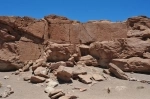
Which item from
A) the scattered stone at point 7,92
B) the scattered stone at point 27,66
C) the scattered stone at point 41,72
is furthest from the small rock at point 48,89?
the scattered stone at point 27,66

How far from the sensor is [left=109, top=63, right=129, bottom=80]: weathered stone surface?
9.99 metres

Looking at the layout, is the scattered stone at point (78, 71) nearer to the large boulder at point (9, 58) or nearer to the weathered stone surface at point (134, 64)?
the weathered stone surface at point (134, 64)

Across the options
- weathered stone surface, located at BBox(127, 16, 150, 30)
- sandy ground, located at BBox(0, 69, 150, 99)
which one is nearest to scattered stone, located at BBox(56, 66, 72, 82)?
sandy ground, located at BBox(0, 69, 150, 99)

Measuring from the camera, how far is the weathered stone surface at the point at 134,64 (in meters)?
10.6

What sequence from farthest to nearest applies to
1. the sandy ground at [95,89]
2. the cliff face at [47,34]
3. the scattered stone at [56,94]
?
the cliff face at [47,34] < the sandy ground at [95,89] < the scattered stone at [56,94]

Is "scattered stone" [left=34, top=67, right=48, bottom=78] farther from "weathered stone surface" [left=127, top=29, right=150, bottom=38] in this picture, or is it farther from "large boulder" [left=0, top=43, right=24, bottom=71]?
"weathered stone surface" [left=127, top=29, right=150, bottom=38]

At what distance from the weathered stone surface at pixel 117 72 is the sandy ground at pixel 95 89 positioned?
0.22 m

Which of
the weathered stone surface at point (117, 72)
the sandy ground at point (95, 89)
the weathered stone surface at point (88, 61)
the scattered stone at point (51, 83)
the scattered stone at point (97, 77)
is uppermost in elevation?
the weathered stone surface at point (88, 61)

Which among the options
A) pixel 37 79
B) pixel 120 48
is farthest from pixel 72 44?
pixel 37 79

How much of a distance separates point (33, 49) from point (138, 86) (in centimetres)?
524

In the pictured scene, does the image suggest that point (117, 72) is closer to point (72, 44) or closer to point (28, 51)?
point (72, 44)

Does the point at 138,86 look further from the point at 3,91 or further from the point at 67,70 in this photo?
the point at 3,91

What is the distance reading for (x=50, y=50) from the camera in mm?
11484

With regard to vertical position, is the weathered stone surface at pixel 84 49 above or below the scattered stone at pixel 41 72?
above
